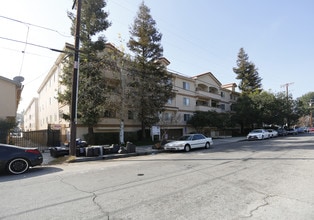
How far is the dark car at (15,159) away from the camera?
899 cm

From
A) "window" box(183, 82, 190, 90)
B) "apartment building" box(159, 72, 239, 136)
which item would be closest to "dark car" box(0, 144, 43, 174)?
"apartment building" box(159, 72, 239, 136)

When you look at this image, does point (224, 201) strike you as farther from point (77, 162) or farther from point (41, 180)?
point (77, 162)

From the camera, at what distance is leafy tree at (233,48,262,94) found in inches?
2199

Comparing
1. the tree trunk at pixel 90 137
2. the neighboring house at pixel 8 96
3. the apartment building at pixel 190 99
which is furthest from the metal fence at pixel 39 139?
the apartment building at pixel 190 99

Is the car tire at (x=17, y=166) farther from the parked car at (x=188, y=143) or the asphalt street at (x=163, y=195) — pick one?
the parked car at (x=188, y=143)

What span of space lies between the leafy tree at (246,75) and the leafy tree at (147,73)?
35.3 m

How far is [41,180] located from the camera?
782cm

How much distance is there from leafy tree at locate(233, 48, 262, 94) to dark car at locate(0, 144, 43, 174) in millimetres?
53274

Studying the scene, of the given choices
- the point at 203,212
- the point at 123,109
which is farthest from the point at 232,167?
the point at 123,109

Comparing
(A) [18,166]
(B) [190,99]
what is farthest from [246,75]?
(A) [18,166]

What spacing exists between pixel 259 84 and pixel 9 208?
5937 centimetres

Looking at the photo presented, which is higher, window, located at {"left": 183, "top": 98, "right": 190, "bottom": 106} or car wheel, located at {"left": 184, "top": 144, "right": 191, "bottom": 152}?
window, located at {"left": 183, "top": 98, "right": 190, "bottom": 106}

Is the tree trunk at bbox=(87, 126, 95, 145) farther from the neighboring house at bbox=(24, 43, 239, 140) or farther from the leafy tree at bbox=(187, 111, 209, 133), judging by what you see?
the leafy tree at bbox=(187, 111, 209, 133)

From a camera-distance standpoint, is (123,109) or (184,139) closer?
(184,139)
